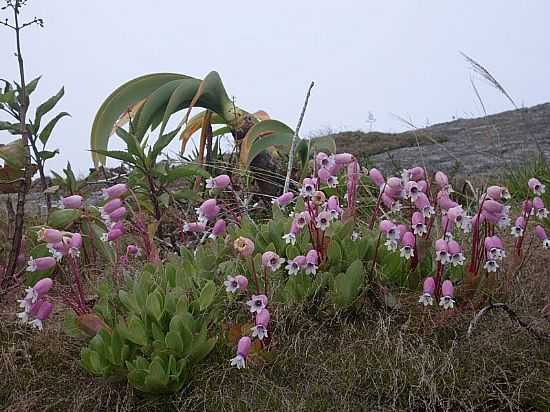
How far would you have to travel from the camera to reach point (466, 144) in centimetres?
837

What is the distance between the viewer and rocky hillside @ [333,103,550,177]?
6488 millimetres

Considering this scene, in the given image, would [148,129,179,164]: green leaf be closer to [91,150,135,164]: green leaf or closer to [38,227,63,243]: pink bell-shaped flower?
[91,150,135,164]: green leaf

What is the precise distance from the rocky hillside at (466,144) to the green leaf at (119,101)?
197 cm

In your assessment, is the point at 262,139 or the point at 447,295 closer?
the point at 447,295

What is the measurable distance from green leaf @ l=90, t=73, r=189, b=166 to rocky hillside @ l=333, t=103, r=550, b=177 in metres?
1.97

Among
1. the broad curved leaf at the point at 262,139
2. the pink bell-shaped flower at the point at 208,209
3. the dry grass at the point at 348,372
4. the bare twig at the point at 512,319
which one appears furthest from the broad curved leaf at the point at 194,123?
the bare twig at the point at 512,319

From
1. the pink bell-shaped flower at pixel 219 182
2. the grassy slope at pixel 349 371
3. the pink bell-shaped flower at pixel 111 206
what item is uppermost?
the pink bell-shaped flower at pixel 219 182

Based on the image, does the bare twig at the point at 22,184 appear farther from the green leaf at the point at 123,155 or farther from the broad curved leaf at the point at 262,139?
the broad curved leaf at the point at 262,139

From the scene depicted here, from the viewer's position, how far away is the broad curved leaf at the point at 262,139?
3.72m

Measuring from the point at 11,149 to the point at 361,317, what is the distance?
1.63m

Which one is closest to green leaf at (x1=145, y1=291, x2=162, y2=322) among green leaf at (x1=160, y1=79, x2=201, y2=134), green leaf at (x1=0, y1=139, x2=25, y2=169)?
green leaf at (x1=0, y1=139, x2=25, y2=169)

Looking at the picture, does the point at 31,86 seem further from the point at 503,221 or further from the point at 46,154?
the point at 503,221

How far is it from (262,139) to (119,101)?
0.84m

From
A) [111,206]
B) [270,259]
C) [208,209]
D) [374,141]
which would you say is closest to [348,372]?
[270,259]
